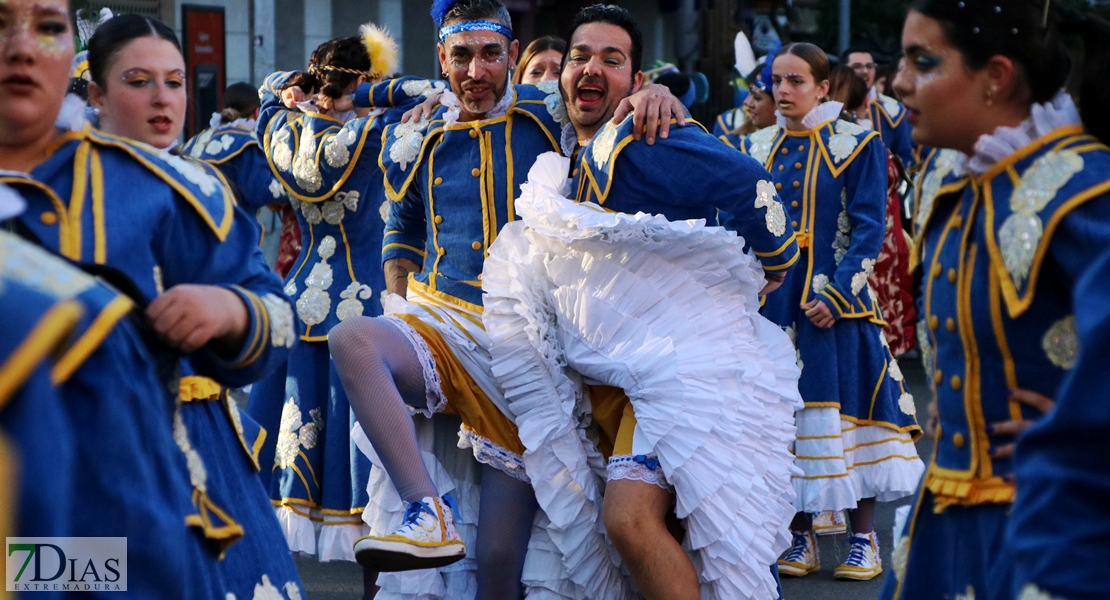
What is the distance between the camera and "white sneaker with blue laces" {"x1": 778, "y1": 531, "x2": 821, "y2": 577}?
5.61 meters

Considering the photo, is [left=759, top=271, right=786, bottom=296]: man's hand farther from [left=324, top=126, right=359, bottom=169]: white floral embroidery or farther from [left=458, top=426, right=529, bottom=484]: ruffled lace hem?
[left=324, top=126, right=359, bottom=169]: white floral embroidery

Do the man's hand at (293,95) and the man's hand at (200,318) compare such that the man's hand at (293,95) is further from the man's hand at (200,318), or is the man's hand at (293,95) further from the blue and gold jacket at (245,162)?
the man's hand at (200,318)

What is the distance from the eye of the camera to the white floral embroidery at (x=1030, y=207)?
2.13m

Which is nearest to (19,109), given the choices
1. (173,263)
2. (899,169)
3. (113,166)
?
(113,166)

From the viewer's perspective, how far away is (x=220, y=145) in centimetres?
609

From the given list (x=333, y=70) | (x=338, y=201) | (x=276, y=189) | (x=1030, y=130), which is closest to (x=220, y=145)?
(x=276, y=189)

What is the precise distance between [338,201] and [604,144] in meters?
1.88

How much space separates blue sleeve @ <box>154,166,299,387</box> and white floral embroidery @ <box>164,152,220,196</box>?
55mm

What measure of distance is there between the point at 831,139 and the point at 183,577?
4.41m

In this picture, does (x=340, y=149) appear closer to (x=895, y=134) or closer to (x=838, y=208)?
(x=838, y=208)

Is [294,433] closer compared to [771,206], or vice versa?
[771,206]

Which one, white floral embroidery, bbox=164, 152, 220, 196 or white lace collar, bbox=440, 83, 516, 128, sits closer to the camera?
white floral embroidery, bbox=164, 152, 220, 196

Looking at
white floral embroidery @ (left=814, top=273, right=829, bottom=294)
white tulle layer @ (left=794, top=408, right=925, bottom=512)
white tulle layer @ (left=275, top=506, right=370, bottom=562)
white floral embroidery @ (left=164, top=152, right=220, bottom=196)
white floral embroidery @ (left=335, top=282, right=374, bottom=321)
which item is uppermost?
white floral embroidery @ (left=164, top=152, right=220, bottom=196)

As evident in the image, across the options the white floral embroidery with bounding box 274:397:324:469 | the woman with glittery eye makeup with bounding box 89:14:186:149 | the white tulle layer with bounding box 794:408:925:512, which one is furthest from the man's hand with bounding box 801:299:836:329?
the woman with glittery eye makeup with bounding box 89:14:186:149
